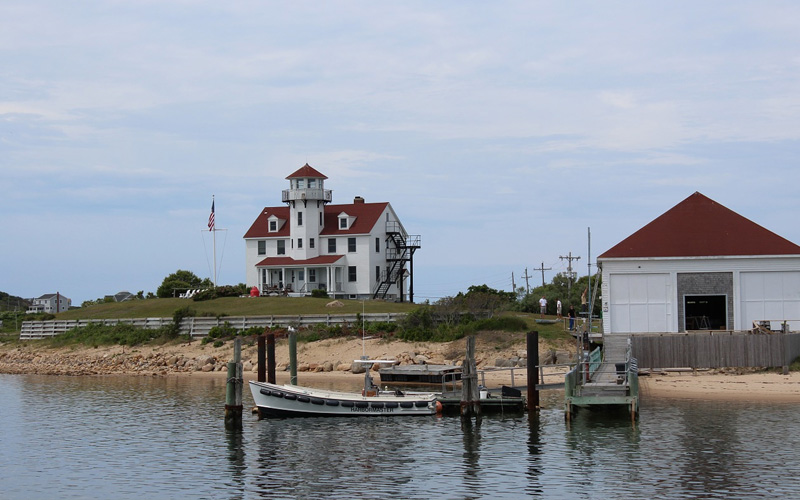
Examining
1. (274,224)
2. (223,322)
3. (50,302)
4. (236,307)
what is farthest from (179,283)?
(50,302)

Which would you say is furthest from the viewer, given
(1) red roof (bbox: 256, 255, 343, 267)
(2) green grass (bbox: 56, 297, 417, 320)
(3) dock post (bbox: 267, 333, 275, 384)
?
(1) red roof (bbox: 256, 255, 343, 267)

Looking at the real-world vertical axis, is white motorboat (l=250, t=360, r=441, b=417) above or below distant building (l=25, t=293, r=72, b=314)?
below


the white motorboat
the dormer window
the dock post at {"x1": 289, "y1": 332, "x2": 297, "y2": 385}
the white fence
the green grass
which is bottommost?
the white motorboat

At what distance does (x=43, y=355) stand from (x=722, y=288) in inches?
1858

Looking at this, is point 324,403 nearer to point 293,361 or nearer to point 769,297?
point 293,361

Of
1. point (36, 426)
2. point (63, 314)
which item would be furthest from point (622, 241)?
point (63, 314)

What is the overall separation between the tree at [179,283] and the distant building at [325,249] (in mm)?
8622

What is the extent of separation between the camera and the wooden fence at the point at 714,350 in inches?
1704

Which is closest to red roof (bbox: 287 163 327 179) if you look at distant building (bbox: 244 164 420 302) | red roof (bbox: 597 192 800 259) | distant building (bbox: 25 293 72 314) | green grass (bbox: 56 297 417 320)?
distant building (bbox: 244 164 420 302)

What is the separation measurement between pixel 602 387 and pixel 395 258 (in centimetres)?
4811

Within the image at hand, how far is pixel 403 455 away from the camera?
29250 millimetres

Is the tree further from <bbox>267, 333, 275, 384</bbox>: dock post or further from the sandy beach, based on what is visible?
<bbox>267, 333, 275, 384</bbox>: dock post

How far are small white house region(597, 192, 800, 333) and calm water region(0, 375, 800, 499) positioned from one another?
Result: 360 inches

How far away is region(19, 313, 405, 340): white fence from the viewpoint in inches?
2376
